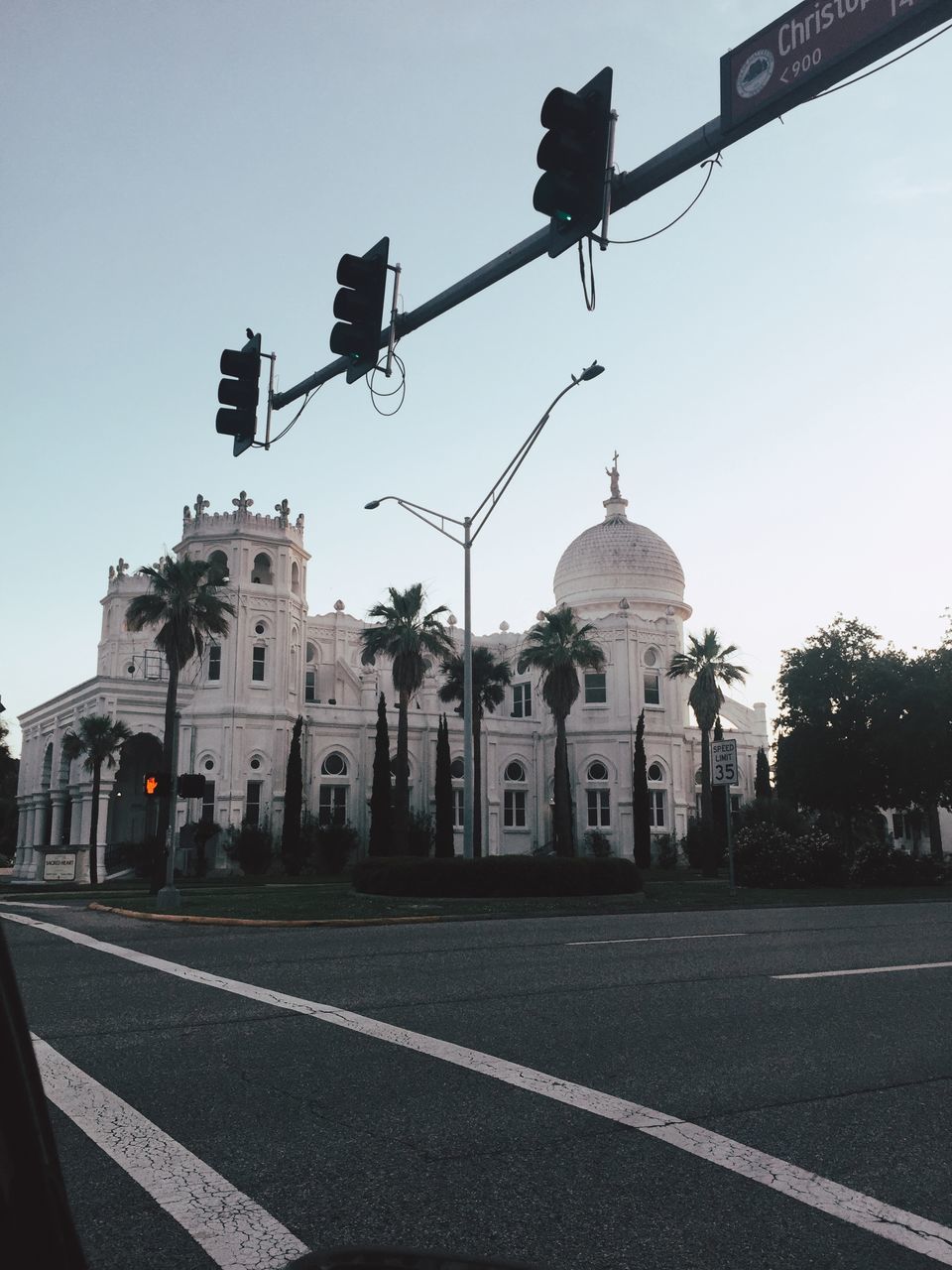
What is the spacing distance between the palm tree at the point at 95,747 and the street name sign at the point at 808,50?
141 feet

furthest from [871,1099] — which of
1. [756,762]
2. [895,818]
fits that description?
[895,818]

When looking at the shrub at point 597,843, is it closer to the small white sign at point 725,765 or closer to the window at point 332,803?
the window at point 332,803

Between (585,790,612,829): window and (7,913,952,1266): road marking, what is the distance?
54.3 m

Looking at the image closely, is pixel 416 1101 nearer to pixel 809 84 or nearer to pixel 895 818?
pixel 809 84

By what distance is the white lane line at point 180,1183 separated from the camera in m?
3.74

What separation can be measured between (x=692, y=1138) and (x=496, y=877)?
21.3 metres

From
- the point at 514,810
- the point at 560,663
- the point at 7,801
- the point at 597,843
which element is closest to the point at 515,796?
the point at 514,810

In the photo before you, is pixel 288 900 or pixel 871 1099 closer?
pixel 871 1099

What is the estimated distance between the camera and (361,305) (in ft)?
36.1

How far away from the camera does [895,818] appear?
79.3 m

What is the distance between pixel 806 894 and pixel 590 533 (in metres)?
47.1

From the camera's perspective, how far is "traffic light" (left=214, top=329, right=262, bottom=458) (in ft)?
39.8

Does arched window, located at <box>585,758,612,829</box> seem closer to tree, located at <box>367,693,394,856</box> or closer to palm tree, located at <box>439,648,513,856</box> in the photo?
palm tree, located at <box>439,648,513,856</box>

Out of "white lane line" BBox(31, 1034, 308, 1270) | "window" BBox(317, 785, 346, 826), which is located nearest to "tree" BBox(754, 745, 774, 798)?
"window" BBox(317, 785, 346, 826)
